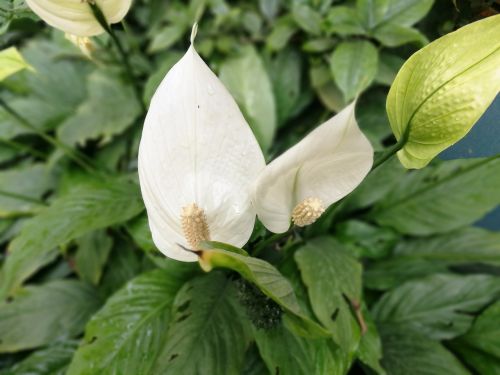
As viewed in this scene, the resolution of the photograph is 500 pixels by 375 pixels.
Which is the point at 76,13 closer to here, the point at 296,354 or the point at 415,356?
the point at 296,354

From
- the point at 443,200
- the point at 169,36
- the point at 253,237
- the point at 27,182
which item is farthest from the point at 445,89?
the point at 27,182

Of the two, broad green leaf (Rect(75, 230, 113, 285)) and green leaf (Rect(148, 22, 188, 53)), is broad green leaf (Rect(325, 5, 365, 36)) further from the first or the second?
broad green leaf (Rect(75, 230, 113, 285))

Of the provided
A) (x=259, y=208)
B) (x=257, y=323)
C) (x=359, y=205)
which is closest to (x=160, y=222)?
(x=259, y=208)

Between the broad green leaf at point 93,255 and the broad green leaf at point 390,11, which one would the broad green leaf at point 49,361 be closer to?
the broad green leaf at point 93,255

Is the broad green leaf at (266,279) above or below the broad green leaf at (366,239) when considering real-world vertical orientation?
above

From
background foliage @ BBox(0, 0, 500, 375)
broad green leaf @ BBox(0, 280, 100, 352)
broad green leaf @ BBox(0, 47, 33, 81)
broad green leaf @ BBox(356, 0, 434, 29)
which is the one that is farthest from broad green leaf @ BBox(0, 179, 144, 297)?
broad green leaf @ BBox(356, 0, 434, 29)

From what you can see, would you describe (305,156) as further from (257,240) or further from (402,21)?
(402,21)

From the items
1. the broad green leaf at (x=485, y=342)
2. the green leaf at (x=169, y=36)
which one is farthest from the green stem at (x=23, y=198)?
the broad green leaf at (x=485, y=342)
